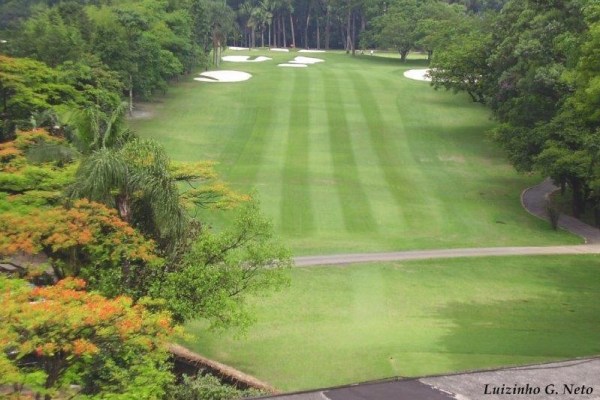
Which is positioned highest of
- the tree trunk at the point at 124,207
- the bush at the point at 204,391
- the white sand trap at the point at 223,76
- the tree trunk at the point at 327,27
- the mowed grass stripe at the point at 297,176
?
the tree trunk at the point at 327,27

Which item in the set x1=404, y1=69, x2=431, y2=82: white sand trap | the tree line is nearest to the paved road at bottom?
the tree line

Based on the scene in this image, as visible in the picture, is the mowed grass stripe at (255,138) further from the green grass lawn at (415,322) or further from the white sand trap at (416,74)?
the white sand trap at (416,74)

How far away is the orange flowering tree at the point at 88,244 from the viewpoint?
20641 millimetres

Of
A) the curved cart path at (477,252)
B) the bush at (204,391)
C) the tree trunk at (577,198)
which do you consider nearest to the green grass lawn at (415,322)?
the curved cart path at (477,252)

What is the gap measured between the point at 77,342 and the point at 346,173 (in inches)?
1661

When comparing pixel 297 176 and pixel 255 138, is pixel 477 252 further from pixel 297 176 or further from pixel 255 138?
pixel 255 138

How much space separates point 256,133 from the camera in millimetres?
66625

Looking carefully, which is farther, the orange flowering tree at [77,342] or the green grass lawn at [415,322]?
the green grass lawn at [415,322]

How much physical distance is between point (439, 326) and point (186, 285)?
33.8 ft

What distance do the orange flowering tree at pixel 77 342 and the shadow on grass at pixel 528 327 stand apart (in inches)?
381

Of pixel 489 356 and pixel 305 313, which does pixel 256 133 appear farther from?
pixel 489 356

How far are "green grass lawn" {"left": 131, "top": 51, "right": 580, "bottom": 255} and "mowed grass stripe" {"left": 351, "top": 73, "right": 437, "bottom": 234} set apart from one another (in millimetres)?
97

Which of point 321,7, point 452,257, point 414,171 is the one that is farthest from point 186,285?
point 321,7

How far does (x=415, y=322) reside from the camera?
91.7 feet
